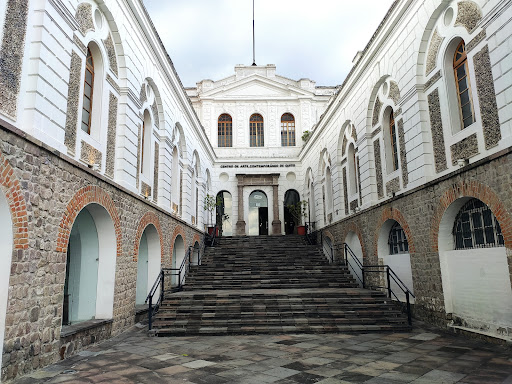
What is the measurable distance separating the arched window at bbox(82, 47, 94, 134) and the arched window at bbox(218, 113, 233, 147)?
50.9 feet

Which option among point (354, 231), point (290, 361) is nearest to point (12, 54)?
point (290, 361)

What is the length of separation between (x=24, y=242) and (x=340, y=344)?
5.71 m

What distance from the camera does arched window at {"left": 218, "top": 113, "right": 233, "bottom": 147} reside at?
23.7 m

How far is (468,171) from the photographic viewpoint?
7.49 metres

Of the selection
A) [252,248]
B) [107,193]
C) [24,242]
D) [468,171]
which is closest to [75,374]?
[24,242]

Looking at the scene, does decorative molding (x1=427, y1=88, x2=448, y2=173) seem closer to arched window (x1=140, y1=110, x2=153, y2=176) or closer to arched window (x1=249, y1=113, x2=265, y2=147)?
arched window (x1=140, y1=110, x2=153, y2=176)

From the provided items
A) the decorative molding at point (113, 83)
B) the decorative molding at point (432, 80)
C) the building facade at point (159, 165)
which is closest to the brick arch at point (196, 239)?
the building facade at point (159, 165)

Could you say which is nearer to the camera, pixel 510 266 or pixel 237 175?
pixel 510 266

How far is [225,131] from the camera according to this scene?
23844 millimetres

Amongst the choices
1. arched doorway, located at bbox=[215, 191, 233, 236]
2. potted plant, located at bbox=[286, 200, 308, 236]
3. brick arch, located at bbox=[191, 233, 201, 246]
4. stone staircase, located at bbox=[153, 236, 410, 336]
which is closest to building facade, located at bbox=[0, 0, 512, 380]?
stone staircase, located at bbox=[153, 236, 410, 336]

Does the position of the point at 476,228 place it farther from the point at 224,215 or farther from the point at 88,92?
the point at 224,215

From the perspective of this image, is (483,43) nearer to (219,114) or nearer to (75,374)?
(75,374)

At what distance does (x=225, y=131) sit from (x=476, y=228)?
58.9 ft

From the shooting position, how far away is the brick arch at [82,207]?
20.5 ft
